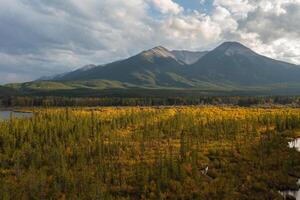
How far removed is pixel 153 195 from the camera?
43.5m

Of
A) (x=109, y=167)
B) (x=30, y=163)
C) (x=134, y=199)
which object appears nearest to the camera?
(x=134, y=199)

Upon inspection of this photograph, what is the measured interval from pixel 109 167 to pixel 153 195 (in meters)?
14.5

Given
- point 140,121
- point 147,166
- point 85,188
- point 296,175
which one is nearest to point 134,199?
point 85,188

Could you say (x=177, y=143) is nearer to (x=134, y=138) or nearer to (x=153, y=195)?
(x=134, y=138)

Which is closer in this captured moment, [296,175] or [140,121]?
[296,175]

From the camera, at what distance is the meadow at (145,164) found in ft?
148

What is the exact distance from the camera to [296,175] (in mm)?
52656

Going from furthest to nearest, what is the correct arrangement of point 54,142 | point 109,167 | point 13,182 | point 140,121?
point 140,121
point 54,142
point 109,167
point 13,182

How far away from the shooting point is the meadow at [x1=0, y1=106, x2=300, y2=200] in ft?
A: 148

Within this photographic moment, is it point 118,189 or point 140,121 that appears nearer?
point 118,189

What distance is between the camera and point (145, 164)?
58.5 meters

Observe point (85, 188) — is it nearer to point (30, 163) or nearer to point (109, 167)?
point (109, 167)

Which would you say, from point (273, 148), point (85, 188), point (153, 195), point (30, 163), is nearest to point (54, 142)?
point (30, 163)

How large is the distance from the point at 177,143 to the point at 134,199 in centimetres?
3678
